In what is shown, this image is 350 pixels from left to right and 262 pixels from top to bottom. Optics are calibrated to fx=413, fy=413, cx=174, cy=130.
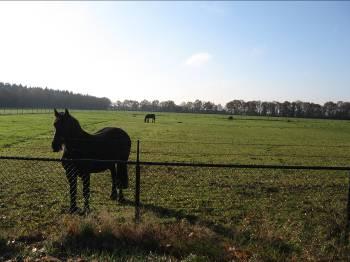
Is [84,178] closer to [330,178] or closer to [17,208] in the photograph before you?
[17,208]

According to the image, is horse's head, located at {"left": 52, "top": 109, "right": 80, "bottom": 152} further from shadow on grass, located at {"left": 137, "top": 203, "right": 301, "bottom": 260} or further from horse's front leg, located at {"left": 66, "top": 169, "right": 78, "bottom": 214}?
shadow on grass, located at {"left": 137, "top": 203, "right": 301, "bottom": 260}

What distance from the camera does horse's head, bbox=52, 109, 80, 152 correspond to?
966cm

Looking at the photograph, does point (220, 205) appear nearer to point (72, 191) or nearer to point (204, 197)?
point (204, 197)

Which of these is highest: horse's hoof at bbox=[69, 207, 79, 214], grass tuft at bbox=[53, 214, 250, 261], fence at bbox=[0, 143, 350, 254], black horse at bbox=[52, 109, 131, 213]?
black horse at bbox=[52, 109, 131, 213]

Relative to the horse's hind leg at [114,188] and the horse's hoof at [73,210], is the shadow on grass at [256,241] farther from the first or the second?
the horse's hind leg at [114,188]

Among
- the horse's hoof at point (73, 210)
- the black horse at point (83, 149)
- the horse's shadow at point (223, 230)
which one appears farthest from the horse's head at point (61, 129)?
the horse's shadow at point (223, 230)

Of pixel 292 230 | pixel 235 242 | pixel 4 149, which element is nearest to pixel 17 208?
pixel 235 242

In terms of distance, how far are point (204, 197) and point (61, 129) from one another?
4.63 meters

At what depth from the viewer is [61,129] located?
31.9 feet

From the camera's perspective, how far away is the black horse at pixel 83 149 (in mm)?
9719

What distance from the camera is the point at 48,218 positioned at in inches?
370

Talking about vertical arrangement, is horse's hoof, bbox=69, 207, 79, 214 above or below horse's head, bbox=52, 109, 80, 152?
below

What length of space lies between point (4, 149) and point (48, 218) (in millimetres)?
14657

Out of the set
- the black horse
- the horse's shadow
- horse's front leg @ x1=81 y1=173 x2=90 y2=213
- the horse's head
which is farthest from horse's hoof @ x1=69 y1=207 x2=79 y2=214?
the horse's shadow
